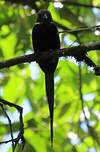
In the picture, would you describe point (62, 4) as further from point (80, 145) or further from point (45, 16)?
point (80, 145)

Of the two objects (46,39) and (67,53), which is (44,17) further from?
(67,53)

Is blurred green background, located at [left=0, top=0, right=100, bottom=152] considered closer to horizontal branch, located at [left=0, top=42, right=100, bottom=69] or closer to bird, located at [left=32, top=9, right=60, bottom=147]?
bird, located at [left=32, top=9, right=60, bottom=147]

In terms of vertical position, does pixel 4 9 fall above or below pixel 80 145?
above

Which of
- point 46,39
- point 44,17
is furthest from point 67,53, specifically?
point 44,17

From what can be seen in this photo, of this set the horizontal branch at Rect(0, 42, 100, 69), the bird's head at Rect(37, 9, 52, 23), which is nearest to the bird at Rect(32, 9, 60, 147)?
the bird's head at Rect(37, 9, 52, 23)

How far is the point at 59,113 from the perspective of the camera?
4.68 m

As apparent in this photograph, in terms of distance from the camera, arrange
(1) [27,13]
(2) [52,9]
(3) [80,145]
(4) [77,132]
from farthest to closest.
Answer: (1) [27,13] → (4) [77,132] → (2) [52,9] → (3) [80,145]

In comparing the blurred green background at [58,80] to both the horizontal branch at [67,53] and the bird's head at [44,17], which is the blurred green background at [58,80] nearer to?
the bird's head at [44,17]

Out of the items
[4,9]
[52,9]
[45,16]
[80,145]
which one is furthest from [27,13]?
[80,145]

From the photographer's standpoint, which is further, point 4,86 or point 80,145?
point 4,86

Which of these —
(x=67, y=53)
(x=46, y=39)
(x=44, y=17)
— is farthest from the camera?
(x=44, y=17)

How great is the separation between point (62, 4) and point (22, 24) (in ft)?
1.32

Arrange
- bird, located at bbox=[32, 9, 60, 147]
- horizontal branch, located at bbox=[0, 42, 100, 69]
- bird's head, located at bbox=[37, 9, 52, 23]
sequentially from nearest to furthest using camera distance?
horizontal branch, located at bbox=[0, 42, 100, 69]
bird, located at bbox=[32, 9, 60, 147]
bird's head, located at bbox=[37, 9, 52, 23]

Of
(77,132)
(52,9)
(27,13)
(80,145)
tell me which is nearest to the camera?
(80,145)
